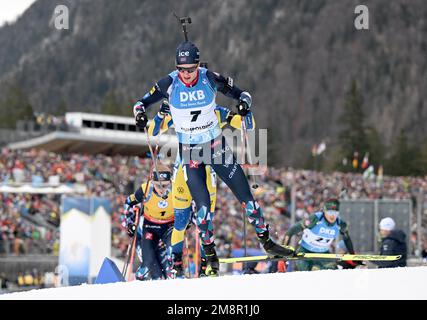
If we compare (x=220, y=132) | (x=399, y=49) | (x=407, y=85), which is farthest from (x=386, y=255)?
(x=399, y=49)

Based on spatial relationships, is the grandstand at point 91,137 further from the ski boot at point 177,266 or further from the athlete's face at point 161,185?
the ski boot at point 177,266

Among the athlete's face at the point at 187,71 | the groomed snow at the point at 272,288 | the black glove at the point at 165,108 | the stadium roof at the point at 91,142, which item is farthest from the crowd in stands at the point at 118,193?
the stadium roof at the point at 91,142

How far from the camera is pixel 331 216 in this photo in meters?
12.4

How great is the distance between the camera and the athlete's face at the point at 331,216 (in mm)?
12328

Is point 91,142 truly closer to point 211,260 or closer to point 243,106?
point 211,260

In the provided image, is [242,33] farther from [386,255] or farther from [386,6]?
[386,255]

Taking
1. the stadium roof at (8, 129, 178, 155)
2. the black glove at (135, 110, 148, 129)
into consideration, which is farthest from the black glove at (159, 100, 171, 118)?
the stadium roof at (8, 129, 178, 155)

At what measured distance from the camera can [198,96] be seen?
8773 millimetres

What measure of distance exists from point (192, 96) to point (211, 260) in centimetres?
163

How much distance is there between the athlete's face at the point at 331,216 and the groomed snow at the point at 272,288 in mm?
5583

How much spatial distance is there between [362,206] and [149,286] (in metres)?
14.8

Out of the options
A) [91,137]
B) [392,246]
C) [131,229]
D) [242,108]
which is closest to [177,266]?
[131,229]

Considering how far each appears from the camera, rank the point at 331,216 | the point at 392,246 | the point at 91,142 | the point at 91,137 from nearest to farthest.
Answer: the point at 392,246, the point at 331,216, the point at 91,137, the point at 91,142

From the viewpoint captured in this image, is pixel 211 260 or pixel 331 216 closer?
pixel 211 260
